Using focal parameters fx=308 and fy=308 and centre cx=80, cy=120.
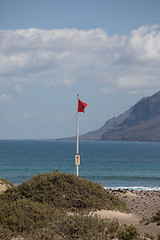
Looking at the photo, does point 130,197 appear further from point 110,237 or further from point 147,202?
point 110,237

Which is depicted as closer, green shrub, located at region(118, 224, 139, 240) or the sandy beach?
green shrub, located at region(118, 224, 139, 240)

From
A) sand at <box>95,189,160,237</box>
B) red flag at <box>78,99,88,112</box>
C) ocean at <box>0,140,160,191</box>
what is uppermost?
red flag at <box>78,99,88,112</box>

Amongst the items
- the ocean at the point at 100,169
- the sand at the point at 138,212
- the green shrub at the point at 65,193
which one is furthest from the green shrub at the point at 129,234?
the ocean at the point at 100,169

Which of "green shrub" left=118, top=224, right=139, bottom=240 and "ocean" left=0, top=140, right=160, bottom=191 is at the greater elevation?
"green shrub" left=118, top=224, right=139, bottom=240

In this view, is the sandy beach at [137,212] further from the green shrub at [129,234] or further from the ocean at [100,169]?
the ocean at [100,169]

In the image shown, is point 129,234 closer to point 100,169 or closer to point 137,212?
point 137,212

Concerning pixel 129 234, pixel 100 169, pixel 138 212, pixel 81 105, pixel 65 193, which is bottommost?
pixel 100 169

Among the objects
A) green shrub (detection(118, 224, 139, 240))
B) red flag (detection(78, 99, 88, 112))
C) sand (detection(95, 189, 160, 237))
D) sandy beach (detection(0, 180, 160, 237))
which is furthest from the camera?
red flag (detection(78, 99, 88, 112))

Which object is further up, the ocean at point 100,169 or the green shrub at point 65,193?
the green shrub at point 65,193

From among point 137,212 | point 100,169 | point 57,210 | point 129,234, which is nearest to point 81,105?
point 137,212

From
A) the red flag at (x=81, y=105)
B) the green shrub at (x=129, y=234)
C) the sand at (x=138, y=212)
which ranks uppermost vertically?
the red flag at (x=81, y=105)

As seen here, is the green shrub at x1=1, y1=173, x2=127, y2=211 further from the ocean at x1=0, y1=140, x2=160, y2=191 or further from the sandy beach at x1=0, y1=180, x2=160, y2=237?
the ocean at x1=0, y1=140, x2=160, y2=191

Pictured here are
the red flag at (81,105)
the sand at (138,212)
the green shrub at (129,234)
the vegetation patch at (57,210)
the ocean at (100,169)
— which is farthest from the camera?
the ocean at (100,169)

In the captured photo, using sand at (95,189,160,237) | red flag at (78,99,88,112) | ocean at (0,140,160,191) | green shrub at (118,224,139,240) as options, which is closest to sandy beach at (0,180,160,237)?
sand at (95,189,160,237)
